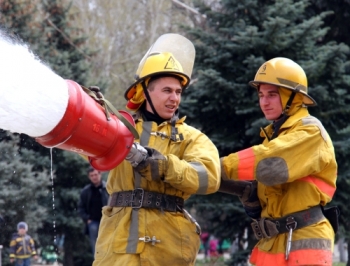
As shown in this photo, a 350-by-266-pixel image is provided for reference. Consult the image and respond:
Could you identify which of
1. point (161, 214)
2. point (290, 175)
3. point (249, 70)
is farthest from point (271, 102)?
point (249, 70)

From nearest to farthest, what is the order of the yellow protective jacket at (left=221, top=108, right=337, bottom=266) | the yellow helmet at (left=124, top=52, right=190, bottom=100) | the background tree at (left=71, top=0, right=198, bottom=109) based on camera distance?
the yellow helmet at (left=124, top=52, right=190, bottom=100) < the yellow protective jacket at (left=221, top=108, right=337, bottom=266) < the background tree at (left=71, top=0, right=198, bottom=109)

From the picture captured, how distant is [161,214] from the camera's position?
5.46 m

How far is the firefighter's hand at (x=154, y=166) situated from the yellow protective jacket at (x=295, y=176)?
2.67 ft

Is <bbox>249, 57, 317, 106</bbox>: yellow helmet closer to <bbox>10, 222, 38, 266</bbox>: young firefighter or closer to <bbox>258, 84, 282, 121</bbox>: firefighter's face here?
<bbox>258, 84, 282, 121</bbox>: firefighter's face

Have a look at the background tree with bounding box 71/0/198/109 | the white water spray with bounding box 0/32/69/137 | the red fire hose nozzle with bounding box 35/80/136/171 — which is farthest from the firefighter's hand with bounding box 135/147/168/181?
the background tree with bounding box 71/0/198/109

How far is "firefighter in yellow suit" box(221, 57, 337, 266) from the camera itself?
227 inches

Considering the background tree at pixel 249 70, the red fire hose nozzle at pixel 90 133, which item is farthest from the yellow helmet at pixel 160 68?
the background tree at pixel 249 70

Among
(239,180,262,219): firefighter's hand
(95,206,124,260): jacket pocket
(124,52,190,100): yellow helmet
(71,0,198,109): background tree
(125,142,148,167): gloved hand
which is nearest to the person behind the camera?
(125,142,148,167): gloved hand

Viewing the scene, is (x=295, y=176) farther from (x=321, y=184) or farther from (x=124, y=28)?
(x=124, y=28)

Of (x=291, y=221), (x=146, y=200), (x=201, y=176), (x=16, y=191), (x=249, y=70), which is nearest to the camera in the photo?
(x=201, y=176)

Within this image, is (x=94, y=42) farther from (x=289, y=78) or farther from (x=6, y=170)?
(x=289, y=78)

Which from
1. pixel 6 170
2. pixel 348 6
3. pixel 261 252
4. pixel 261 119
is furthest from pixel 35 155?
pixel 261 252

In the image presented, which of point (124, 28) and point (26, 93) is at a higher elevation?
point (124, 28)

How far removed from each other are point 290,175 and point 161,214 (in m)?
0.95
